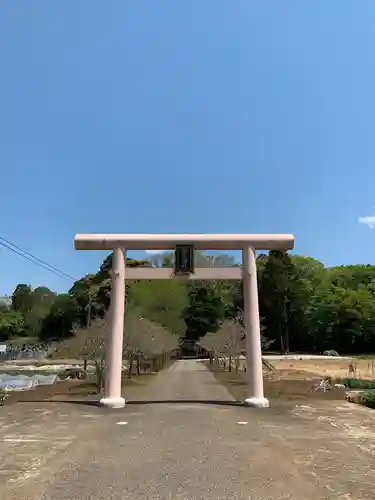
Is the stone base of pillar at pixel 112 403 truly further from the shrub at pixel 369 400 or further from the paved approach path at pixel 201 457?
the shrub at pixel 369 400

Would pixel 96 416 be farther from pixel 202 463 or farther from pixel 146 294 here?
pixel 146 294

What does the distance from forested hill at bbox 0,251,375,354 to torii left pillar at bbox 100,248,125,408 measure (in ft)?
141

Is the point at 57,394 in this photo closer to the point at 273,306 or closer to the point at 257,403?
the point at 257,403

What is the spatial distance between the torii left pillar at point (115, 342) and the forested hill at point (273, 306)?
4309cm

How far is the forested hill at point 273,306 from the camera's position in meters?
66.6

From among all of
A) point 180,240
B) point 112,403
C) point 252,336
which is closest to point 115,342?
point 112,403

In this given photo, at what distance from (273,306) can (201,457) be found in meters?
69.9

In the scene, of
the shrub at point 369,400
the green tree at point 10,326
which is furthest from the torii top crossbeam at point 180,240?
the green tree at point 10,326

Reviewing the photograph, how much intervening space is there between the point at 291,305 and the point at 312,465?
7106 cm

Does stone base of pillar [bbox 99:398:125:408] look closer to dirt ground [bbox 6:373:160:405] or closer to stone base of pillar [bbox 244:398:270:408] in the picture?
dirt ground [bbox 6:373:160:405]

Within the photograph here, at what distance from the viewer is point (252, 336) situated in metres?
13.3

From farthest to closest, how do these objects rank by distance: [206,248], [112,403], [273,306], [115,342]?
[273,306]
[206,248]
[115,342]
[112,403]

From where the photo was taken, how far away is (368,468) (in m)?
6.64

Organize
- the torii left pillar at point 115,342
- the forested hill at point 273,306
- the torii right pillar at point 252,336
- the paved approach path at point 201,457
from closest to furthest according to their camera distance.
A: the paved approach path at point 201,457, the torii left pillar at point 115,342, the torii right pillar at point 252,336, the forested hill at point 273,306
